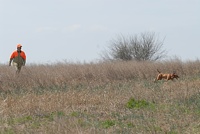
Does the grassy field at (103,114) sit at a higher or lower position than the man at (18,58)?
lower

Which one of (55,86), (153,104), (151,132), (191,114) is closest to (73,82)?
(55,86)

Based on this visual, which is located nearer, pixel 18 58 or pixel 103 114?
pixel 103 114

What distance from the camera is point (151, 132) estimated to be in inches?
265

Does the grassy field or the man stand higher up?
the man

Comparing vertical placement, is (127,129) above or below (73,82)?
below

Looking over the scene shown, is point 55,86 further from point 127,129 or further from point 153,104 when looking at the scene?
point 127,129

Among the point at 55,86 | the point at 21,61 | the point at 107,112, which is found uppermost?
the point at 21,61

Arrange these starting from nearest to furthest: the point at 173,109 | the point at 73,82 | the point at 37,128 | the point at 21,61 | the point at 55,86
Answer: the point at 37,128
the point at 173,109
the point at 55,86
the point at 73,82
the point at 21,61

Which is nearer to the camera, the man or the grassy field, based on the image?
the grassy field

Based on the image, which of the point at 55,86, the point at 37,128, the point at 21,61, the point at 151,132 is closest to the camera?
the point at 151,132

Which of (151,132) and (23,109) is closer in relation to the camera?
(151,132)

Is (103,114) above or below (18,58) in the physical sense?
below

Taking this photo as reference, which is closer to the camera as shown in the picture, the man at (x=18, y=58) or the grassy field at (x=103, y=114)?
the grassy field at (x=103, y=114)

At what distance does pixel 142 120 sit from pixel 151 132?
1.06 metres
